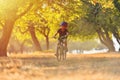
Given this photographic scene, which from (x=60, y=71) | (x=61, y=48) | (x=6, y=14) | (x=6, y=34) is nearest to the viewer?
(x=60, y=71)

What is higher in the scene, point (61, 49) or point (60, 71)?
point (61, 49)

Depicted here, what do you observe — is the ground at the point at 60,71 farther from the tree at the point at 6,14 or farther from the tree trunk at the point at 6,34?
the tree trunk at the point at 6,34

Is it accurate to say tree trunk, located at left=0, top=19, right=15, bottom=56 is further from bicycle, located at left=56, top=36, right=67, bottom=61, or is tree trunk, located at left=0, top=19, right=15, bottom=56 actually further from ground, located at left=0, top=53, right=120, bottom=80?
ground, located at left=0, top=53, right=120, bottom=80

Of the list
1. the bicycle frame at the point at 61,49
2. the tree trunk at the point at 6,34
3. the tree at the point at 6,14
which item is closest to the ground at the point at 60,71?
the bicycle frame at the point at 61,49

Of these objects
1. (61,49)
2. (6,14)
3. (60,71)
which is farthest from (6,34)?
(60,71)

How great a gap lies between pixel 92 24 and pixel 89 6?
2497 millimetres

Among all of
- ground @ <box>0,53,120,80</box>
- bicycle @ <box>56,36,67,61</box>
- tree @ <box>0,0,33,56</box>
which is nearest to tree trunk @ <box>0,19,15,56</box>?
tree @ <box>0,0,33,56</box>

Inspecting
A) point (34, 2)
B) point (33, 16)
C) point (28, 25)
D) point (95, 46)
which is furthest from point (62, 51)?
point (95, 46)

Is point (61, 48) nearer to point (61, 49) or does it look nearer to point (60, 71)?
point (61, 49)

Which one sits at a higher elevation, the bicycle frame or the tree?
the tree

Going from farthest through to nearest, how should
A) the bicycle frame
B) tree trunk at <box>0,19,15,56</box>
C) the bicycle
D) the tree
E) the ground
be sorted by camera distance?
tree trunk at <box>0,19,15,56</box>
the tree
the bicycle frame
the bicycle
the ground

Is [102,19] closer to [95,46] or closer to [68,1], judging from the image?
[68,1]

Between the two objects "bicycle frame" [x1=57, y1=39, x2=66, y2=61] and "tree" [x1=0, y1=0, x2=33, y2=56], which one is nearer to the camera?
"bicycle frame" [x1=57, y1=39, x2=66, y2=61]

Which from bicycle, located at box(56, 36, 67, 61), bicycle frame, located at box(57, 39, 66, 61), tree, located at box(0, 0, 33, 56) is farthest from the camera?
tree, located at box(0, 0, 33, 56)
